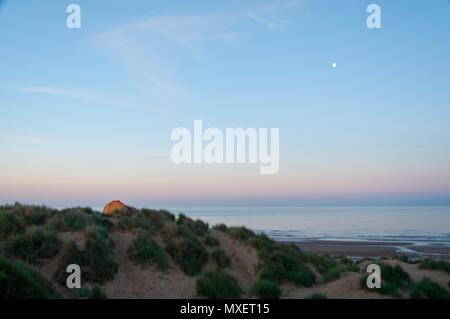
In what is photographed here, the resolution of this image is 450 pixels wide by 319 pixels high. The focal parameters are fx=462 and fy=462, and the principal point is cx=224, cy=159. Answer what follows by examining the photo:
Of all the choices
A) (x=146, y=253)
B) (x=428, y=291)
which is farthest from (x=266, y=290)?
(x=428, y=291)

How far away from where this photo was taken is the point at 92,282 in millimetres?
11297

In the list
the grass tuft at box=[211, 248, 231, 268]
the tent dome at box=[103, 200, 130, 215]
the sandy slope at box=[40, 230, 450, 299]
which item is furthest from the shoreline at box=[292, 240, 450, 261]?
the tent dome at box=[103, 200, 130, 215]

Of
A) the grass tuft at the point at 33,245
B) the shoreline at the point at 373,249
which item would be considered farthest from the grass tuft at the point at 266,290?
the shoreline at the point at 373,249

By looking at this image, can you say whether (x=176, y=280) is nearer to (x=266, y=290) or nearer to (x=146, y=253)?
(x=146, y=253)

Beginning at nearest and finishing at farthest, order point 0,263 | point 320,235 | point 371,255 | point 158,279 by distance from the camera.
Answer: point 0,263 → point 158,279 → point 371,255 → point 320,235

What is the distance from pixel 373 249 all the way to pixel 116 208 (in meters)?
17.1

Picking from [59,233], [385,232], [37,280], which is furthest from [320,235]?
[37,280]

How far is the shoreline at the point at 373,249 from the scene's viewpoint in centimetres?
2483

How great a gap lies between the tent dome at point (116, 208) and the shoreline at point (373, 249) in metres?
12.7

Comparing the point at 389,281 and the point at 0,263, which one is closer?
the point at 0,263

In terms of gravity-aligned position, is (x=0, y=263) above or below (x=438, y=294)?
above

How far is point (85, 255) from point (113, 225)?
2.81 m

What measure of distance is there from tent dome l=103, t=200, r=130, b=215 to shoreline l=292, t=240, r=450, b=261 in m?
12.7

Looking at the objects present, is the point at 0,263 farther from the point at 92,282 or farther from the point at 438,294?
the point at 438,294
